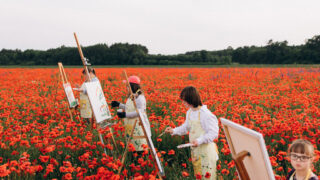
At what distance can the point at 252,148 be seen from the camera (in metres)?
1.34

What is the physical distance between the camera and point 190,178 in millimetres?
2859

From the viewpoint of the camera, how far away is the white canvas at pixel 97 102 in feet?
13.2

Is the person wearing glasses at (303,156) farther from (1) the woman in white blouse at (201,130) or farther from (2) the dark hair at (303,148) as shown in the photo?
(1) the woman in white blouse at (201,130)

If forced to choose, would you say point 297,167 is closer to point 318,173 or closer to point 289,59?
point 318,173

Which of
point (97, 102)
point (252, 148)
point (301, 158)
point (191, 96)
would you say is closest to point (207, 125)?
point (191, 96)

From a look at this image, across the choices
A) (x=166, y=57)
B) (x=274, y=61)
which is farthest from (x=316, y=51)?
(x=166, y=57)

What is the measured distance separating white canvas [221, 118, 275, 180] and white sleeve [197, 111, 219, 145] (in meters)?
1.08

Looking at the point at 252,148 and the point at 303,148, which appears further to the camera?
the point at 303,148

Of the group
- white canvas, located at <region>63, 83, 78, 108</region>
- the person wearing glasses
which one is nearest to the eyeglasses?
Result: the person wearing glasses

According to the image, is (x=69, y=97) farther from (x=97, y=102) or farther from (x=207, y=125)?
(x=207, y=125)

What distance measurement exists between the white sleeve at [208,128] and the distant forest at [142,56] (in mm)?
42376

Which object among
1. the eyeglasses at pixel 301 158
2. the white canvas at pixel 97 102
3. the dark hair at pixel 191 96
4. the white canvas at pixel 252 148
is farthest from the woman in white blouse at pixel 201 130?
the white canvas at pixel 97 102

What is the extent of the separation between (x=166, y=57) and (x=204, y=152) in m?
51.7

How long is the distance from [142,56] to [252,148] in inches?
2200
